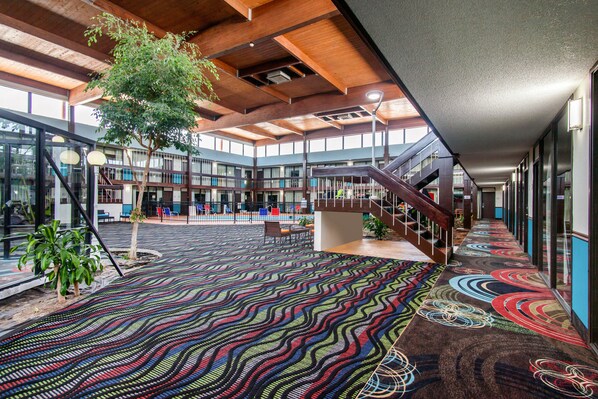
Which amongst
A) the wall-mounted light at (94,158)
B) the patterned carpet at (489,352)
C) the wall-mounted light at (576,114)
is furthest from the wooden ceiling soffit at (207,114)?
the wall-mounted light at (576,114)

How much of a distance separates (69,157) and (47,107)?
1336 cm

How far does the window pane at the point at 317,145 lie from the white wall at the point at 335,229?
617 inches

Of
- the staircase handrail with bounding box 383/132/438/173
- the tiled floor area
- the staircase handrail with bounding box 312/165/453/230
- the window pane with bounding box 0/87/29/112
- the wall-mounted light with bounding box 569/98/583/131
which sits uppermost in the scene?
the window pane with bounding box 0/87/29/112

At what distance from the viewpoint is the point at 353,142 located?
22172mm

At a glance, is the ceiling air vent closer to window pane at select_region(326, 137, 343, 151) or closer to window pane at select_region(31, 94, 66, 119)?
window pane at select_region(31, 94, 66, 119)

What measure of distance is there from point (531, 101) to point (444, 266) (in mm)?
3077

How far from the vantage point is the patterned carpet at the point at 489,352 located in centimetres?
183

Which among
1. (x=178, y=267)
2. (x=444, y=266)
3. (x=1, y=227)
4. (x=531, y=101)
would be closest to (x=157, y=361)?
(x=178, y=267)

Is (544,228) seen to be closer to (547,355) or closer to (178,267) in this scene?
(547,355)

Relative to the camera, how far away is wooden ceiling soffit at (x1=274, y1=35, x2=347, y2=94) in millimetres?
6215

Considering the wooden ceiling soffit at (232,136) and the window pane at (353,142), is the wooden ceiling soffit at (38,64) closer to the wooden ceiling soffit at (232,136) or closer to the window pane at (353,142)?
the wooden ceiling soffit at (232,136)

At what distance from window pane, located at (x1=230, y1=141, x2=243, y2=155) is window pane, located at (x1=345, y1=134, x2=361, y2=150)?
9714 mm

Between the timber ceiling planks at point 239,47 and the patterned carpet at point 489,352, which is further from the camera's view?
the timber ceiling planks at point 239,47

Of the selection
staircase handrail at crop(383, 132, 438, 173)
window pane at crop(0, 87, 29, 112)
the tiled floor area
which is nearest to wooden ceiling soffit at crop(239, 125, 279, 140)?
window pane at crop(0, 87, 29, 112)
